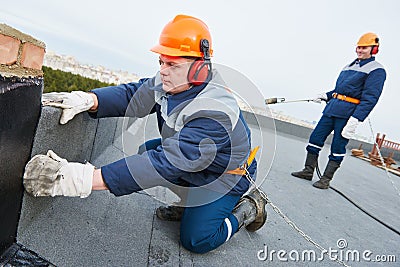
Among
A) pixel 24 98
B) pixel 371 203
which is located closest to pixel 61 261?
pixel 24 98

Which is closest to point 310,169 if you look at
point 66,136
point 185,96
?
point 185,96

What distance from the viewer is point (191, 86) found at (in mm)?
1693

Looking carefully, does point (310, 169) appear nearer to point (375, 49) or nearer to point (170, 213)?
point (375, 49)

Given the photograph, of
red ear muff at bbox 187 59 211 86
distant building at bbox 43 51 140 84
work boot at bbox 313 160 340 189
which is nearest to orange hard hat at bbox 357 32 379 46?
work boot at bbox 313 160 340 189

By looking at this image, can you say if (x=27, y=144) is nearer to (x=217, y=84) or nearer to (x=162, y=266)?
(x=162, y=266)

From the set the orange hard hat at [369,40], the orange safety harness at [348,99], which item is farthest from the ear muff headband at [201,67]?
the orange hard hat at [369,40]

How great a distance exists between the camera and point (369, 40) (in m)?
3.38

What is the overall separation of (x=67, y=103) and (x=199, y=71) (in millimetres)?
603

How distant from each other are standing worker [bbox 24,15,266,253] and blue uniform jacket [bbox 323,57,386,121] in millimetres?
1756

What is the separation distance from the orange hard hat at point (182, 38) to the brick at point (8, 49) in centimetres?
63

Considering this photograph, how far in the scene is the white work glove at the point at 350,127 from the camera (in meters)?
3.32

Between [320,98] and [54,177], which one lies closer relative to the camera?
[54,177]

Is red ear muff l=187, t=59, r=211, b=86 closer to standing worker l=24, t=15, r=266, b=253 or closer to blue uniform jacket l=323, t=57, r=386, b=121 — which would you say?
standing worker l=24, t=15, r=266, b=253

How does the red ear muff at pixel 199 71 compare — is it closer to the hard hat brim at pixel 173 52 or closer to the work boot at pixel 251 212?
the hard hat brim at pixel 173 52
